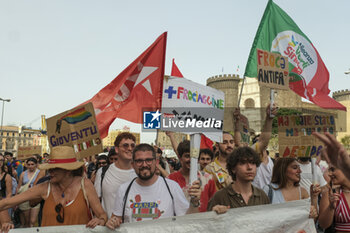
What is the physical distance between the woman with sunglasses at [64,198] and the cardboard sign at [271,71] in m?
2.48

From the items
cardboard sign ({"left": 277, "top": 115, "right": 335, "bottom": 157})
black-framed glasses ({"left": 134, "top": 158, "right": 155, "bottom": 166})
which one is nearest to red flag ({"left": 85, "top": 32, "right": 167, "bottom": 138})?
cardboard sign ({"left": 277, "top": 115, "right": 335, "bottom": 157})

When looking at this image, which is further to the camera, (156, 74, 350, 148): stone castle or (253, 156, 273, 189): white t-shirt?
(156, 74, 350, 148): stone castle

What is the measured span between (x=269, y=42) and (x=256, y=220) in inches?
145

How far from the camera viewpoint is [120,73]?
21.0ft

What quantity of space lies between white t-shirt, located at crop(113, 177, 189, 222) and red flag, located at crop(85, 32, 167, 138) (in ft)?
9.19

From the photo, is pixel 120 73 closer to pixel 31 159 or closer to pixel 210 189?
pixel 31 159

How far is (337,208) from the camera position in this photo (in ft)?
10.8

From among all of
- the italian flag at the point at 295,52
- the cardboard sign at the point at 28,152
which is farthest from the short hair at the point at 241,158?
the cardboard sign at the point at 28,152

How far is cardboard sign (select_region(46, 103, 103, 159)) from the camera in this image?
4.19 metres

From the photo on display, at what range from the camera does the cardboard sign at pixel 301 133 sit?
12.7 ft

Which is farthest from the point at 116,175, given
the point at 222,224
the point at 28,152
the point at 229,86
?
the point at 229,86

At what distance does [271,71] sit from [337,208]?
6.73ft

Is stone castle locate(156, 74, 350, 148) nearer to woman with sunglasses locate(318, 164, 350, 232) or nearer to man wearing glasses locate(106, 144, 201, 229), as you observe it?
woman with sunglasses locate(318, 164, 350, 232)

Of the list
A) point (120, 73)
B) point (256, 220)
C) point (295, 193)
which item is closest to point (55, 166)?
point (256, 220)
